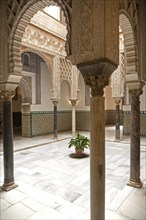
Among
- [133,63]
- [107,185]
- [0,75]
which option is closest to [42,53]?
[0,75]

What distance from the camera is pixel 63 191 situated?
398 cm

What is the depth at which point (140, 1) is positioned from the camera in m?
4.02

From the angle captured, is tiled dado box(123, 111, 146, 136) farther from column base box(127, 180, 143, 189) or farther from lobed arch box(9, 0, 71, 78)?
lobed arch box(9, 0, 71, 78)

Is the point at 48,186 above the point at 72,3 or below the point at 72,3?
below

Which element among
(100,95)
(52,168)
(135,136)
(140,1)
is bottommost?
(52,168)

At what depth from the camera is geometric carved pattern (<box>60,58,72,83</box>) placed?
10.2 m

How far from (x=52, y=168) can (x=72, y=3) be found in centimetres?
433

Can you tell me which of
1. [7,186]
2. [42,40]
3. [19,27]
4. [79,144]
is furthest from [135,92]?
[42,40]

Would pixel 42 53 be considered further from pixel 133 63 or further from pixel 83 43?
pixel 83 43

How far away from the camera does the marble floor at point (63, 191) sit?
3.12m

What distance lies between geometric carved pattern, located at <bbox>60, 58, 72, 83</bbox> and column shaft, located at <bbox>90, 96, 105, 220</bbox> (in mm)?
7816

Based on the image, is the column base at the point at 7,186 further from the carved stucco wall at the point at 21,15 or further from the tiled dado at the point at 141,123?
the tiled dado at the point at 141,123

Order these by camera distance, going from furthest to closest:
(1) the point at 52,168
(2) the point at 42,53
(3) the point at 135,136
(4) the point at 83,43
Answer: (2) the point at 42,53
(1) the point at 52,168
(3) the point at 135,136
(4) the point at 83,43

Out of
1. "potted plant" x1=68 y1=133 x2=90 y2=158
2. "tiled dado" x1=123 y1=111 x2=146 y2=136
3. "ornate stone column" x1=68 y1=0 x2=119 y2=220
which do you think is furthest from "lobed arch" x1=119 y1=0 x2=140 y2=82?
"tiled dado" x1=123 y1=111 x2=146 y2=136
